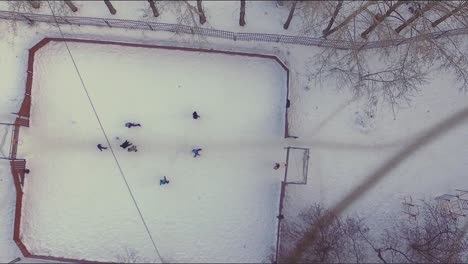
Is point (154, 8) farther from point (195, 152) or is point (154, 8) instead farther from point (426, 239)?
point (426, 239)

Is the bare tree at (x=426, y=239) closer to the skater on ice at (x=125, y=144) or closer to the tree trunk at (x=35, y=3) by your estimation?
the skater on ice at (x=125, y=144)

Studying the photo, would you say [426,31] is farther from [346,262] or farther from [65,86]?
[65,86]

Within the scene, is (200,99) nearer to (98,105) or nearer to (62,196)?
(98,105)

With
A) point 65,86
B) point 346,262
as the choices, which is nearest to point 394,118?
point 346,262

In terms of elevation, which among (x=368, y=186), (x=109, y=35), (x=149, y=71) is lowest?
(x=368, y=186)

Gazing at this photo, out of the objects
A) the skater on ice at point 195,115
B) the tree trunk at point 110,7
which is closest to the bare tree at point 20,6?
the tree trunk at point 110,7

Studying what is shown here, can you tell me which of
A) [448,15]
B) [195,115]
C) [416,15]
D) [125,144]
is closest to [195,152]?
[195,115]

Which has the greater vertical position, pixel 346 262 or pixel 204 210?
pixel 204 210
